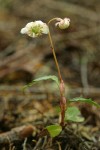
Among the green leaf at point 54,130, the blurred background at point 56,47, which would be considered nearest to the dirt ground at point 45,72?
the blurred background at point 56,47

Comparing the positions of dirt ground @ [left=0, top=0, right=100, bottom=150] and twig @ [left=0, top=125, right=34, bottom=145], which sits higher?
dirt ground @ [left=0, top=0, right=100, bottom=150]

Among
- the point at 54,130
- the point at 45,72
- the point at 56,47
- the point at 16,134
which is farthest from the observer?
the point at 56,47

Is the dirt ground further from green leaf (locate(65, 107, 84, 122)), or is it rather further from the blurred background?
green leaf (locate(65, 107, 84, 122))

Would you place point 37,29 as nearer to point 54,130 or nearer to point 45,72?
point 54,130

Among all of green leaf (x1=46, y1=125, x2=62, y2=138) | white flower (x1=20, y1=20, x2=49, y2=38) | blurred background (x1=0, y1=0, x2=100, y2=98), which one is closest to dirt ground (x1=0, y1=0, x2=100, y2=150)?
blurred background (x1=0, y1=0, x2=100, y2=98)

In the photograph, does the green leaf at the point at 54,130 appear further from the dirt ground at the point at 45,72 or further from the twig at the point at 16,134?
the twig at the point at 16,134

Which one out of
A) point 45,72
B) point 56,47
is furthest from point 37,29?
point 56,47

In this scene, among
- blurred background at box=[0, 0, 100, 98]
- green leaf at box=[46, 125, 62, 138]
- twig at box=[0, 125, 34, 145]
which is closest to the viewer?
green leaf at box=[46, 125, 62, 138]
